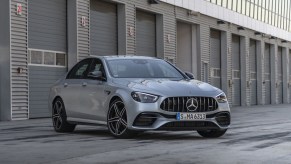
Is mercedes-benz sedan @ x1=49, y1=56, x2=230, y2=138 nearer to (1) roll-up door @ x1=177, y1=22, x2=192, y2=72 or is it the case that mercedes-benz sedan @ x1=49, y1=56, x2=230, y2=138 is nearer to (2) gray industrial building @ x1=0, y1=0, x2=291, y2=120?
(2) gray industrial building @ x1=0, y1=0, x2=291, y2=120

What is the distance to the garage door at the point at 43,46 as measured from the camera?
845 inches

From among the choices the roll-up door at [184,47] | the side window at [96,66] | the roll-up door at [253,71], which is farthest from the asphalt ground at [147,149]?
the roll-up door at [253,71]

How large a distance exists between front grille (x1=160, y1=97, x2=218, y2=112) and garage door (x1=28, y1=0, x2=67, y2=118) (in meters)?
11.5

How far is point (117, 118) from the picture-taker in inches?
428

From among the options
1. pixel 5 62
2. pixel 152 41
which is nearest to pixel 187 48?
pixel 152 41

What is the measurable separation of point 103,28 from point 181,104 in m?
15.9

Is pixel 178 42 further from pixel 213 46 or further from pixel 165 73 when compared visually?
pixel 165 73

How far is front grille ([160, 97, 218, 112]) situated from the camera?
10.5 meters

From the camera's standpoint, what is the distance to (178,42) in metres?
35.1

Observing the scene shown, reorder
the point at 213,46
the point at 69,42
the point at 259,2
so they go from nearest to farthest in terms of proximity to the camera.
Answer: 1. the point at 69,42
2. the point at 213,46
3. the point at 259,2

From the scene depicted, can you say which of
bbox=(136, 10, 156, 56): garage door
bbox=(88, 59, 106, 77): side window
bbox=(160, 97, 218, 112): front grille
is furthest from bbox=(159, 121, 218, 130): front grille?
bbox=(136, 10, 156, 56): garage door

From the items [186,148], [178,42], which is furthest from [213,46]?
[186,148]

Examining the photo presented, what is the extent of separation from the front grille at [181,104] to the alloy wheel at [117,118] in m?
0.73

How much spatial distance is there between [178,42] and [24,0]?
15485 millimetres
